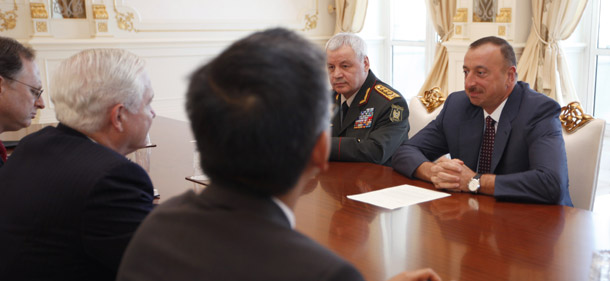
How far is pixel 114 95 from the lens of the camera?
1657mm

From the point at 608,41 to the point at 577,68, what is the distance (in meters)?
0.35

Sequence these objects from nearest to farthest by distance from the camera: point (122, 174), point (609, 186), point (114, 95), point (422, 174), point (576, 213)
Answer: point (122, 174) → point (114, 95) → point (576, 213) → point (422, 174) → point (609, 186)

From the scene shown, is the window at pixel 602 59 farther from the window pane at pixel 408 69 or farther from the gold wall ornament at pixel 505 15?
the window pane at pixel 408 69

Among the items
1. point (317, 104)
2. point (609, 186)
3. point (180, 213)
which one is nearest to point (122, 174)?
point (180, 213)

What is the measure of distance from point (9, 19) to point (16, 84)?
404 cm

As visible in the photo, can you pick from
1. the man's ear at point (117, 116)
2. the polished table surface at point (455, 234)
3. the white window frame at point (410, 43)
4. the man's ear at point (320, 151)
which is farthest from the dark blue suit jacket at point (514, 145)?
the white window frame at point (410, 43)

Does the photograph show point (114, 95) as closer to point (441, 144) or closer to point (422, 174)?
point (422, 174)

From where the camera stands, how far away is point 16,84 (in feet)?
8.29

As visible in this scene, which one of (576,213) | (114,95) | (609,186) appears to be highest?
(114,95)

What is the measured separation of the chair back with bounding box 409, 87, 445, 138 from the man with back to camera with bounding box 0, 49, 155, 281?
2.09m

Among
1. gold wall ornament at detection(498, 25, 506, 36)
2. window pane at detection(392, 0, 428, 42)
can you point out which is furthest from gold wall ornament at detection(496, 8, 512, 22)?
window pane at detection(392, 0, 428, 42)

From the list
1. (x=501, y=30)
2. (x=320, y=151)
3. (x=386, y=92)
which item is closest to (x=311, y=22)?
(x=501, y=30)

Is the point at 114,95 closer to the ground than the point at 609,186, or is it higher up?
higher up

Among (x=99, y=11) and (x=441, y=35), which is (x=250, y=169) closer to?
(x=441, y=35)
